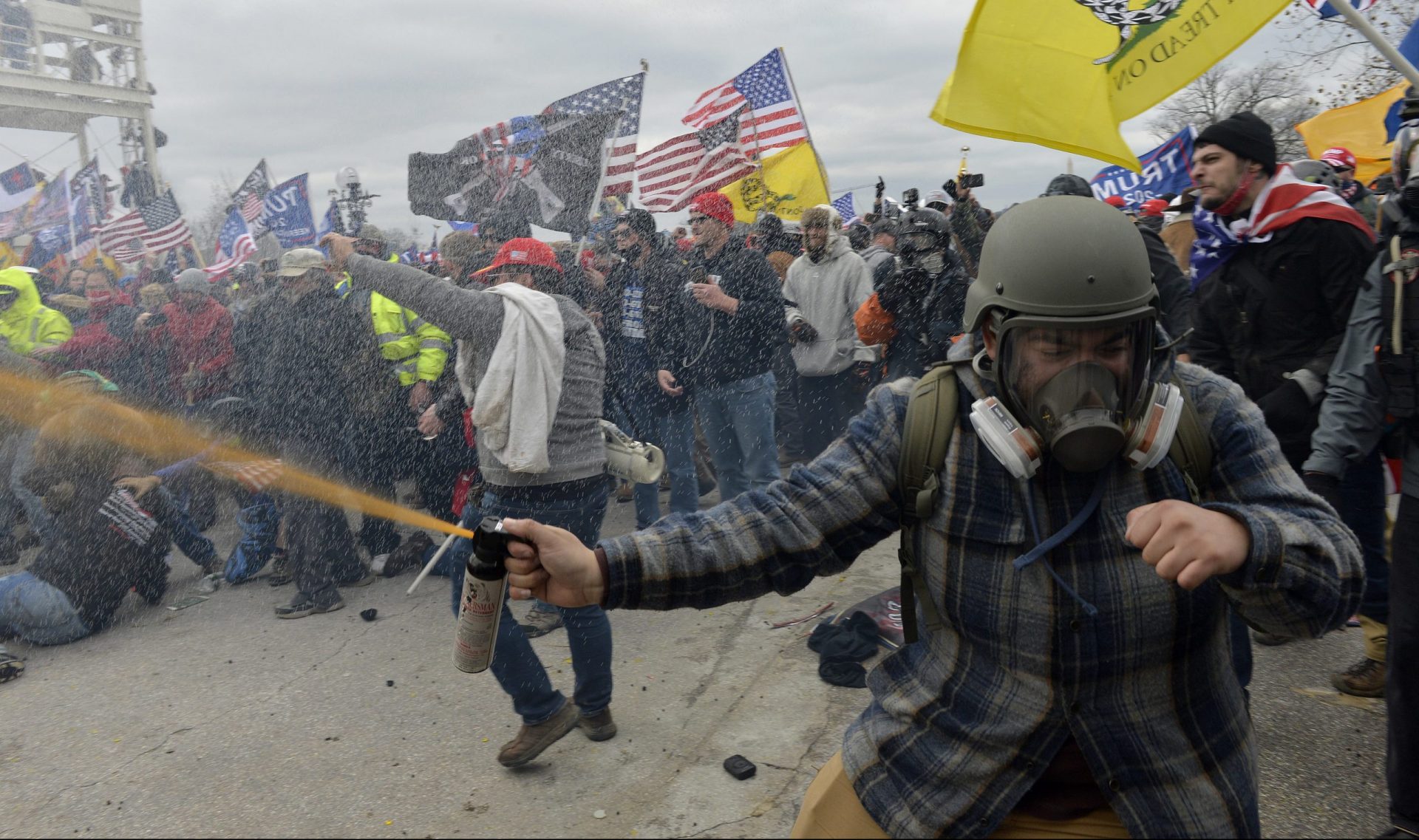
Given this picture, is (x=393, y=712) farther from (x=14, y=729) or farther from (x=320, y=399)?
(x=320, y=399)

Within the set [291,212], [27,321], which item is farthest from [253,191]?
[27,321]

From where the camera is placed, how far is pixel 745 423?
6629mm

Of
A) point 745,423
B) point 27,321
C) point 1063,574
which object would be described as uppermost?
point 1063,574

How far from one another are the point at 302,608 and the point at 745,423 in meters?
3.03

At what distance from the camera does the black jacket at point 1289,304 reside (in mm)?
3732

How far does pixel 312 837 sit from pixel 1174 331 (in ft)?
13.9

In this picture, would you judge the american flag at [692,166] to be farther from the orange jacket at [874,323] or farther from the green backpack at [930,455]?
the green backpack at [930,455]

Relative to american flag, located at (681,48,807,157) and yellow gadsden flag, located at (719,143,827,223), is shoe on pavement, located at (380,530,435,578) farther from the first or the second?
american flag, located at (681,48,807,157)

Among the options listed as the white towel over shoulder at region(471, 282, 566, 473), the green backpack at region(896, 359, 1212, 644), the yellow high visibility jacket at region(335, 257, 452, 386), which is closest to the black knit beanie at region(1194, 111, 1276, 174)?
the green backpack at region(896, 359, 1212, 644)

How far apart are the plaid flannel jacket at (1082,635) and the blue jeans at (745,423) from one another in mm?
4704

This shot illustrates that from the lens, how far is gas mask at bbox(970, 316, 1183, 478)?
5.14 feet

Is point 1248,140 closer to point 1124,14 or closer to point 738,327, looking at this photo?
point 1124,14

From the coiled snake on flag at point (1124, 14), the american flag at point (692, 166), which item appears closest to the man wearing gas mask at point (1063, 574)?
the coiled snake on flag at point (1124, 14)

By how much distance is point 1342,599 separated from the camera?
1.58m
